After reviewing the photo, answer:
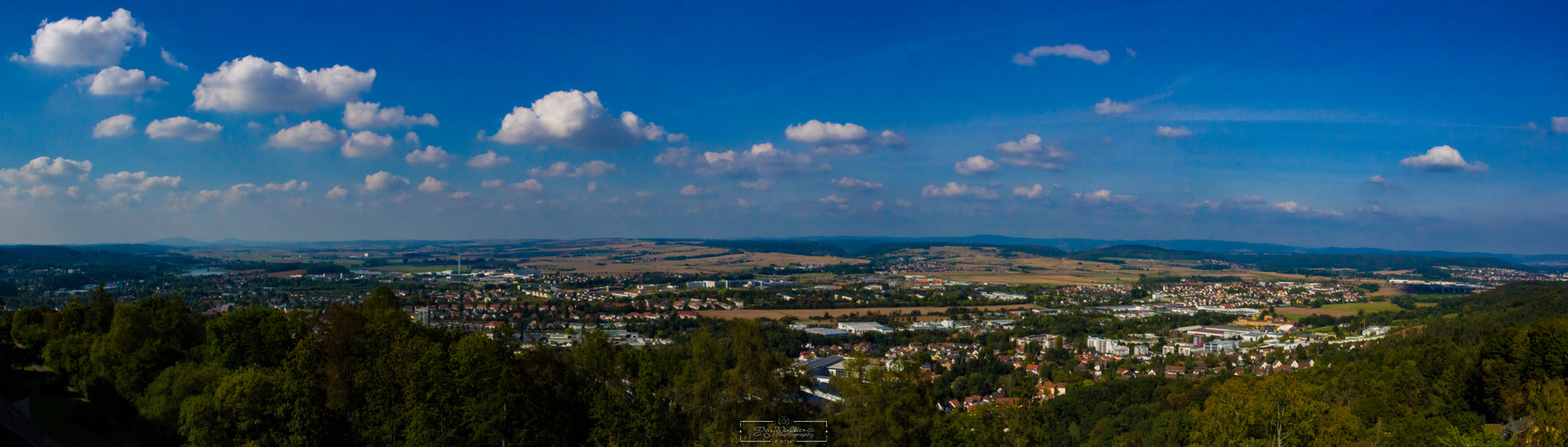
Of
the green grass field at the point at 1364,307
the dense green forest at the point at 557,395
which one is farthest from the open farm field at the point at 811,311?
the dense green forest at the point at 557,395

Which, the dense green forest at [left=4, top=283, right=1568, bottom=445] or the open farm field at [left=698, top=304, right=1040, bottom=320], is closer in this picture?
the dense green forest at [left=4, top=283, right=1568, bottom=445]

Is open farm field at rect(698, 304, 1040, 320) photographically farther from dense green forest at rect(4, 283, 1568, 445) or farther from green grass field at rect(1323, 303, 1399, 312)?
dense green forest at rect(4, 283, 1568, 445)

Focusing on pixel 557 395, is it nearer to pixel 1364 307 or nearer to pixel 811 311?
pixel 811 311

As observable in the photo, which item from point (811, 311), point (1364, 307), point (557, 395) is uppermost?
point (557, 395)

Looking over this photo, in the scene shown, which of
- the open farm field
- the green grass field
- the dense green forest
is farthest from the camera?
the green grass field

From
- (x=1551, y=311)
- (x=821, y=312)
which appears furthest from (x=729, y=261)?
(x=1551, y=311)

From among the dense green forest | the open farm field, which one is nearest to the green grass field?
the open farm field

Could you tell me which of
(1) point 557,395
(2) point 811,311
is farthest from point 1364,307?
(1) point 557,395

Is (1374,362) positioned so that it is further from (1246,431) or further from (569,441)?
(569,441)
